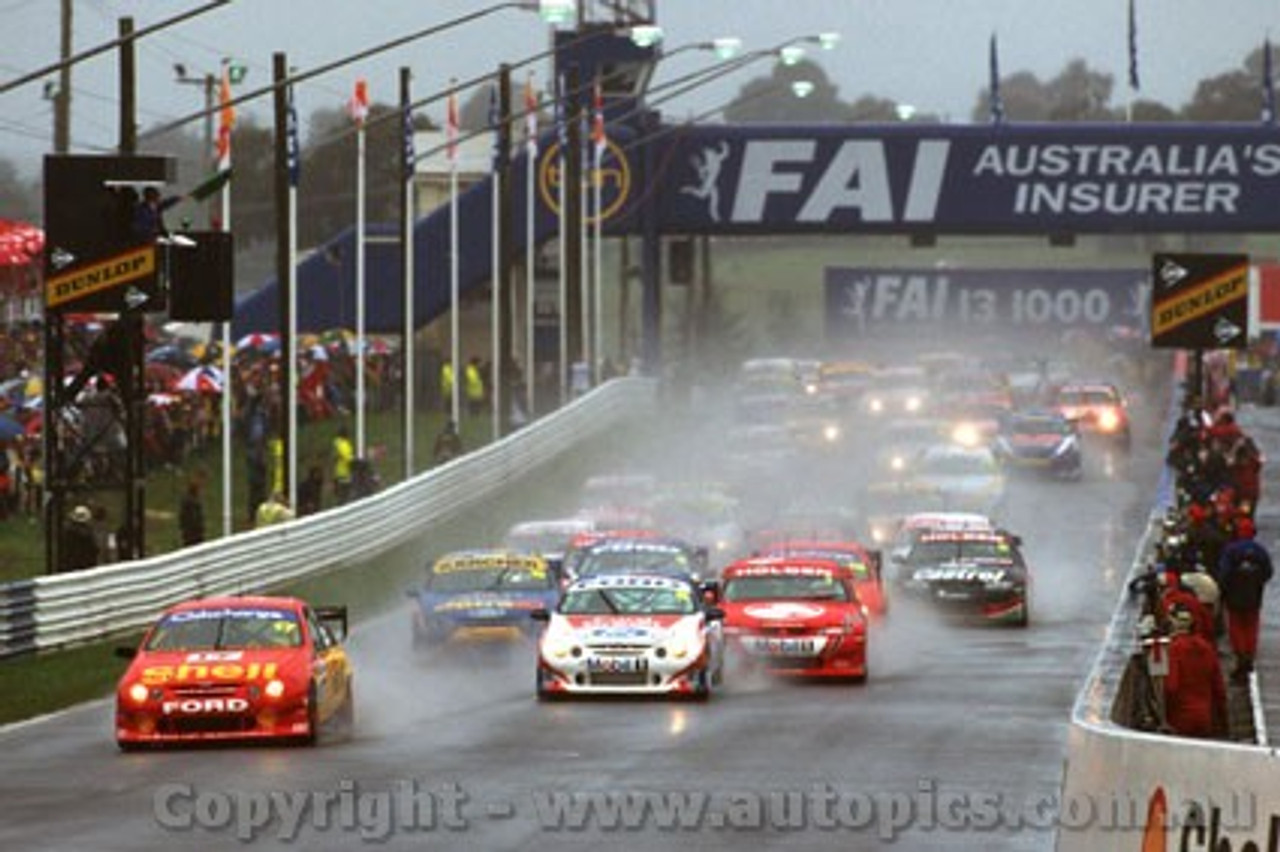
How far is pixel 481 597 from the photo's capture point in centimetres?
3725

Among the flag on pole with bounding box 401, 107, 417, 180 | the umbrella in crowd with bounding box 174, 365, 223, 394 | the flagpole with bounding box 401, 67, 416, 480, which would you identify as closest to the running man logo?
the flagpole with bounding box 401, 67, 416, 480

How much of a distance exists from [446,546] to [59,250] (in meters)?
19.2

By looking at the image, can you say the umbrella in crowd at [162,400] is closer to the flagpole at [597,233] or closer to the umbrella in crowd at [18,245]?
the umbrella in crowd at [18,245]

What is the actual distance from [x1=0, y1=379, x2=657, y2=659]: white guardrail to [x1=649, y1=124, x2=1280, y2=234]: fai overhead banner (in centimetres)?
1439

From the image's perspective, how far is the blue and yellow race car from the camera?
36.8 metres

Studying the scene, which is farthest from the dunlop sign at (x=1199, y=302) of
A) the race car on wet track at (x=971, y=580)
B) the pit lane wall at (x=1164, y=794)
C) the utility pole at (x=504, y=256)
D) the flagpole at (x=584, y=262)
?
the flagpole at (x=584, y=262)

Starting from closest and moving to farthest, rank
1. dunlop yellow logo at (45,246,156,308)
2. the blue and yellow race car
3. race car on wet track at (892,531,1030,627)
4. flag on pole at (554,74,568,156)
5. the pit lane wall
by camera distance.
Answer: the pit lane wall
the blue and yellow race car
dunlop yellow logo at (45,246,156,308)
race car on wet track at (892,531,1030,627)
flag on pole at (554,74,568,156)

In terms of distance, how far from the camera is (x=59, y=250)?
37.7 metres

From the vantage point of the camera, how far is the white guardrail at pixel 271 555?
37.6 m

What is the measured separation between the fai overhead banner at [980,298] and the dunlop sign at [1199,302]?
7069cm

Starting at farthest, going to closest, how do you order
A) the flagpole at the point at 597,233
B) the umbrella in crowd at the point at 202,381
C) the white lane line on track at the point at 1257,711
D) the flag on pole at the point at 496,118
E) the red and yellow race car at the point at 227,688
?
the flagpole at the point at 597,233
the flag on pole at the point at 496,118
the umbrella in crowd at the point at 202,381
the red and yellow race car at the point at 227,688
the white lane line on track at the point at 1257,711

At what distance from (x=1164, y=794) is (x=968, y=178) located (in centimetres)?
7498

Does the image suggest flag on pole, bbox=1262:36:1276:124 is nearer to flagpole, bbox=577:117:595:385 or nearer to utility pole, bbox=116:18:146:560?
flagpole, bbox=577:117:595:385

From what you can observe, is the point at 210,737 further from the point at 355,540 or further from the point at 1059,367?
the point at 1059,367
